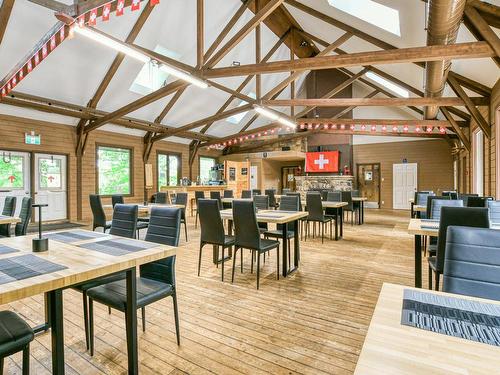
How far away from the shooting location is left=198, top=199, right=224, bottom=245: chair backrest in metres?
3.32

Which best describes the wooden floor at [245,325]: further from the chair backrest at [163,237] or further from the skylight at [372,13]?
the skylight at [372,13]

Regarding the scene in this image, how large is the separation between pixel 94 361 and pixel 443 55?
4.76 m

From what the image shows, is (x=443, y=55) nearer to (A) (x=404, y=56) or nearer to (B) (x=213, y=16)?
(A) (x=404, y=56)

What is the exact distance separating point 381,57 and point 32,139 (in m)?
8.07

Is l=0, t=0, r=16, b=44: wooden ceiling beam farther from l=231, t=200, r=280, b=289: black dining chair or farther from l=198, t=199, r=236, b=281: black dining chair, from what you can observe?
l=231, t=200, r=280, b=289: black dining chair

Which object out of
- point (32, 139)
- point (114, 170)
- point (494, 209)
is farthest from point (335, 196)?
point (32, 139)

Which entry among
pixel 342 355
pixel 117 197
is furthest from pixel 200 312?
pixel 117 197

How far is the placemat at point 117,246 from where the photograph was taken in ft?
5.71

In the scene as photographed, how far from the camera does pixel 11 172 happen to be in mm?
6914

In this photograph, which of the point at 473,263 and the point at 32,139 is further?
the point at 32,139

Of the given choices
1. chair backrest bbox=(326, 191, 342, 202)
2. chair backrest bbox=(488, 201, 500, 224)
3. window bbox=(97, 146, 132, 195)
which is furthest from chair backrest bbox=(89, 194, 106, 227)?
chair backrest bbox=(488, 201, 500, 224)

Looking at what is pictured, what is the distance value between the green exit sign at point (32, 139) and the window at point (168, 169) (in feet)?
12.5

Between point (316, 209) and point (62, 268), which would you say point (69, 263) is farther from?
point (316, 209)

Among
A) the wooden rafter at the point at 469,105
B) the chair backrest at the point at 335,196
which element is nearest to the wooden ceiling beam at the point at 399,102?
the wooden rafter at the point at 469,105
